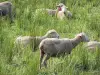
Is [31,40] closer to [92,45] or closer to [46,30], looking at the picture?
[46,30]

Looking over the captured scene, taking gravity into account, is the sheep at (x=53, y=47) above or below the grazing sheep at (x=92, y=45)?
above

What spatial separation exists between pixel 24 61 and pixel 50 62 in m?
0.48

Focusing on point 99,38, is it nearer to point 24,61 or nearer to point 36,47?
point 36,47

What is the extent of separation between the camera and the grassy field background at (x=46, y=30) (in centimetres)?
689

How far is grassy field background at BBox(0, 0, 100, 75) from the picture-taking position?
6.89 metres

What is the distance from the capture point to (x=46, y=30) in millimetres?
9336

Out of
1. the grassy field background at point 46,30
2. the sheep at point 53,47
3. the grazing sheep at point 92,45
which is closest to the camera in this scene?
the grassy field background at point 46,30

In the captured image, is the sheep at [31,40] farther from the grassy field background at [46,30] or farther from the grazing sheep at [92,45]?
the grazing sheep at [92,45]

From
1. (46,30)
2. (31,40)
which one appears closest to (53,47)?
(31,40)

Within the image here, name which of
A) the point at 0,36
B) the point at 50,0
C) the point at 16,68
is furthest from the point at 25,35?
the point at 50,0

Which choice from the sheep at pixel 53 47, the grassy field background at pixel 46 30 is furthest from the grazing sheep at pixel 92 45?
the sheep at pixel 53 47

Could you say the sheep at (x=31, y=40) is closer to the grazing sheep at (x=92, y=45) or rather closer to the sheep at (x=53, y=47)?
the grazing sheep at (x=92, y=45)

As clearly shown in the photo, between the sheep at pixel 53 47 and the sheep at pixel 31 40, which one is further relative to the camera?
the sheep at pixel 31 40

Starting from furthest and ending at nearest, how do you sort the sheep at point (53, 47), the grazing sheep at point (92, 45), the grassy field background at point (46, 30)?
the grazing sheep at point (92, 45) → the sheep at point (53, 47) → the grassy field background at point (46, 30)
